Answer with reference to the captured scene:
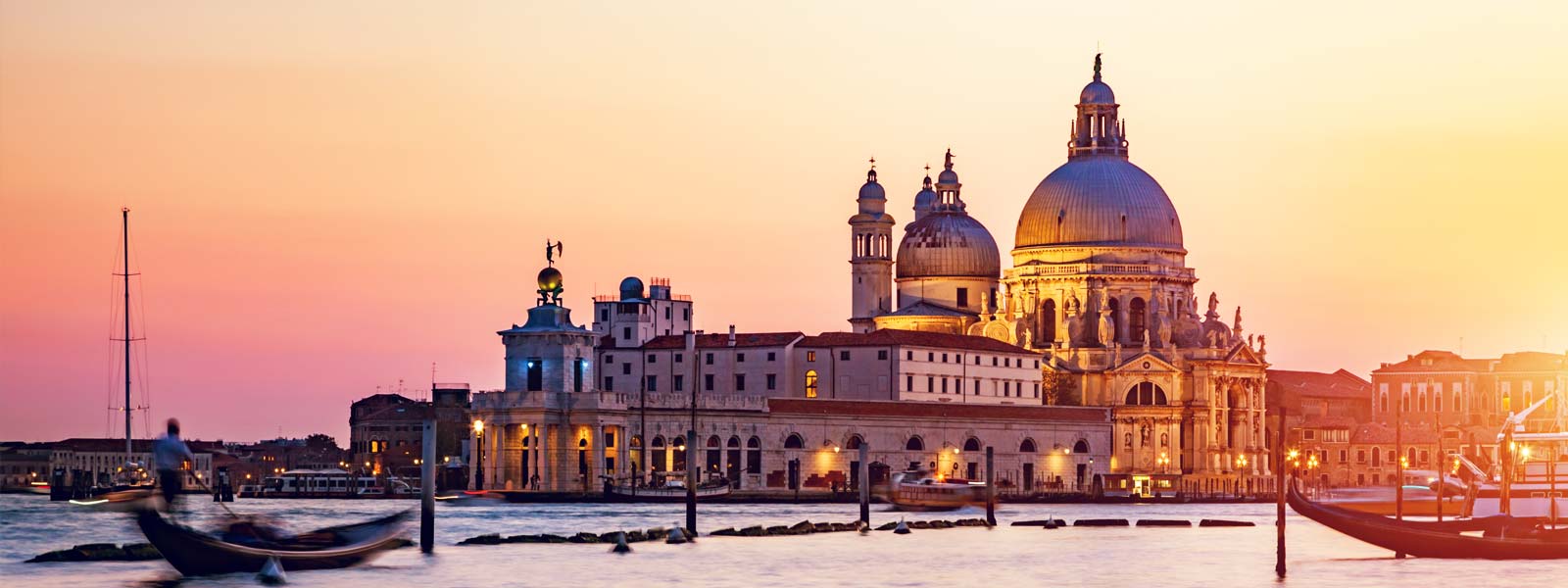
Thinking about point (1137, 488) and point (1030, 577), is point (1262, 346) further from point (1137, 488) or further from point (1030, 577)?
point (1030, 577)

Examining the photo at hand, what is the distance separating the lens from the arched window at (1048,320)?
14125cm

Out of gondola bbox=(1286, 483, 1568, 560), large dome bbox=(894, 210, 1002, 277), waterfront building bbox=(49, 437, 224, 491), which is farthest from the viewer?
waterfront building bbox=(49, 437, 224, 491)

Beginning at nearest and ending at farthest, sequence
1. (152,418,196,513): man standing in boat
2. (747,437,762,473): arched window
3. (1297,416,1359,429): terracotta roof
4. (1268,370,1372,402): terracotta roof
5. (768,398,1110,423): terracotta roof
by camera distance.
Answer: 1. (152,418,196,513): man standing in boat
2. (747,437,762,473): arched window
3. (768,398,1110,423): terracotta roof
4. (1297,416,1359,429): terracotta roof
5. (1268,370,1372,402): terracotta roof

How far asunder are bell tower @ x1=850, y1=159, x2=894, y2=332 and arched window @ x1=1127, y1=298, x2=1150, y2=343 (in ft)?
40.3

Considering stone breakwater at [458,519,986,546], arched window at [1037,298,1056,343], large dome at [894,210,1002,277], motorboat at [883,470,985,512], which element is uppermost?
large dome at [894,210,1002,277]

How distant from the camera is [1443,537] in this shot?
6500 centimetres

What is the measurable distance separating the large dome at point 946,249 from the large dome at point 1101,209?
11.8 feet

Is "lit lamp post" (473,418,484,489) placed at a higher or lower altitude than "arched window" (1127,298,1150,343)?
lower

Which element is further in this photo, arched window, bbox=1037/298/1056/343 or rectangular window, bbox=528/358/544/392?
arched window, bbox=1037/298/1056/343

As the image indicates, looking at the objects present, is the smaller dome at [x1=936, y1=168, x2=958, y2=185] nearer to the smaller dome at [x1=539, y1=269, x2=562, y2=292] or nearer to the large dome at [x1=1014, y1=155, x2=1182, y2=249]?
the large dome at [x1=1014, y1=155, x2=1182, y2=249]

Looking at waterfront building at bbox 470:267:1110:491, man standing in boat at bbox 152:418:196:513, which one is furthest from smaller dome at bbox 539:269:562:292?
man standing in boat at bbox 152:418:196:513

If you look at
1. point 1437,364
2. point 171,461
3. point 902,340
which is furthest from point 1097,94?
point 171,461

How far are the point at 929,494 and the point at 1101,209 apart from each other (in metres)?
39.9

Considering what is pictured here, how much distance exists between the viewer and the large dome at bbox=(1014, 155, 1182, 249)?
139 metres
